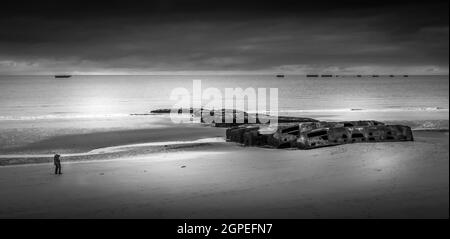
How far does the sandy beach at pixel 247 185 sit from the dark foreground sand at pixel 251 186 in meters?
0.03

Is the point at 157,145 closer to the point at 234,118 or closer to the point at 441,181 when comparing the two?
the point at 234,118

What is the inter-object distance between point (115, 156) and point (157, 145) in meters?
4.79

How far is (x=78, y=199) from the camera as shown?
12.7 m

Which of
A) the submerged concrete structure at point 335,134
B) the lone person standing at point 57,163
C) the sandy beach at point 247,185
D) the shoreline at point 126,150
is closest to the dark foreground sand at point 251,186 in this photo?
the sandy beach at point 247,185

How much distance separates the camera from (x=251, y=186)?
12.9m

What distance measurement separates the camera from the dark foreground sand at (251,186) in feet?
28.8

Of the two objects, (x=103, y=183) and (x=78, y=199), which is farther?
(x=103, y=183)

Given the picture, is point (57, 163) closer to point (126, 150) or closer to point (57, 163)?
point (57, 163)

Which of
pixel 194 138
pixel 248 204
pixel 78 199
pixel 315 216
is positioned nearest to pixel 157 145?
pixel 194 138

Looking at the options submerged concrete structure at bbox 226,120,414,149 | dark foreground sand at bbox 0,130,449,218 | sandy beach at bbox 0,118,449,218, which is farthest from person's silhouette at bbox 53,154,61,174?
submerged concrete structure at bbox 226,120,414,149

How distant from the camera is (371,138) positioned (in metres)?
20.4
